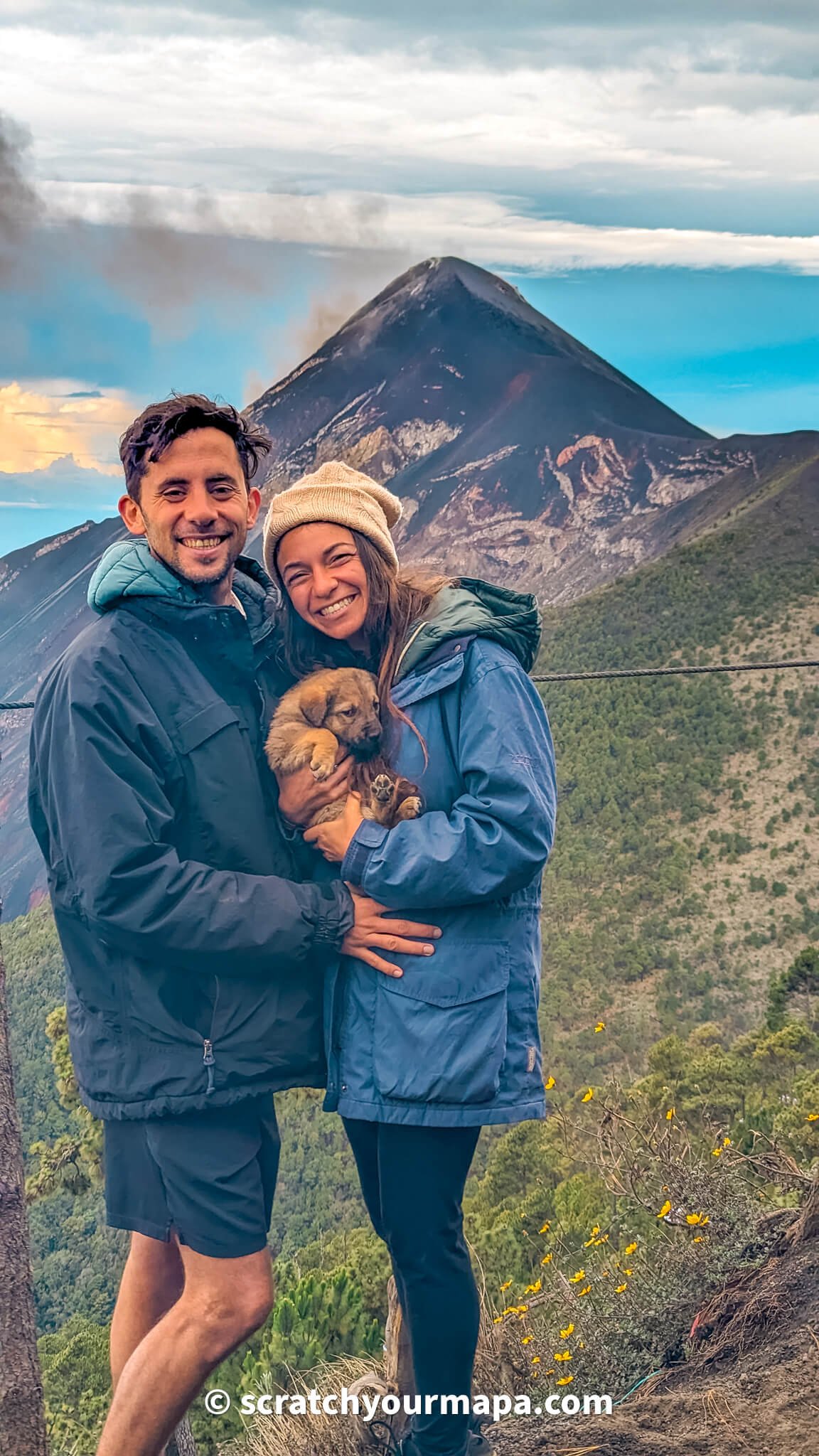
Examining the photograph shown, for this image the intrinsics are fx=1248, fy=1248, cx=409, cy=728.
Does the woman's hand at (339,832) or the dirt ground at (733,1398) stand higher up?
the woman's hand at (339,832)

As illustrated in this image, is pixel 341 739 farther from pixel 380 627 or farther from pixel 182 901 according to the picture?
pixel 182 901

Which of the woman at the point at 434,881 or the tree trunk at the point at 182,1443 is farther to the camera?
the tree trunk at the point at 182,1443

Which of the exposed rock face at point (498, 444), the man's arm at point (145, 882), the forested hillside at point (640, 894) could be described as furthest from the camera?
the exposed rock face at point (498, 444)


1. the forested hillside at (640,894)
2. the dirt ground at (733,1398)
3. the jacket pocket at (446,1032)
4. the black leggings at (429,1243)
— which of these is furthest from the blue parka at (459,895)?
the forested hillside at (640,894)

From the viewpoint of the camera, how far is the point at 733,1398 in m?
3.77

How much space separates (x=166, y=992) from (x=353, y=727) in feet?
2.36

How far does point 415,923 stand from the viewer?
8.91ft

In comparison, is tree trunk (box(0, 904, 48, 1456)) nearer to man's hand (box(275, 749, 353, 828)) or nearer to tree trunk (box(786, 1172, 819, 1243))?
man's hand (box(275, 749, 353, 828))

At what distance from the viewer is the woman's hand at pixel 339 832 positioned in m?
2.76

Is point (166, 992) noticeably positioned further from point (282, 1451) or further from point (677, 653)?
point (677, 653)

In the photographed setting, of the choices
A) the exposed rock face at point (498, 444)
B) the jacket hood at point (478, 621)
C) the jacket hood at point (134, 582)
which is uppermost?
the exposed rock face at point (498, 444)

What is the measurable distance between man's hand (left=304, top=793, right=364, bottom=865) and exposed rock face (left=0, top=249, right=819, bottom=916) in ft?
94.2

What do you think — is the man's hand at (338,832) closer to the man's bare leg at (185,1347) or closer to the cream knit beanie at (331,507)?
the cream knit beanie at (331,507)

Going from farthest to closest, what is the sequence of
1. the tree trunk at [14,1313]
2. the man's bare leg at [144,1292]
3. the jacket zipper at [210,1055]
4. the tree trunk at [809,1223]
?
the tree trunk at [809,1223], the tree trunk at [14,1313], the man's bare leg at [144,1292], the jacket zipper at [210,1055]
